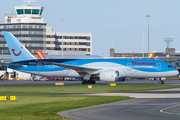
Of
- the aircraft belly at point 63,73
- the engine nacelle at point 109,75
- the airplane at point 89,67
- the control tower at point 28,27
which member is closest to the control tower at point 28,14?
the control tower at point 28,27

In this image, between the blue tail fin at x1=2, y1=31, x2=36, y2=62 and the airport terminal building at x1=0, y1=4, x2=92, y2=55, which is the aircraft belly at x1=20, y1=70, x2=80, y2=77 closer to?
the blue tail fin at x1=2, y1=31, x2=36, y2=62

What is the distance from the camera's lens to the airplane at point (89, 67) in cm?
→ 5988

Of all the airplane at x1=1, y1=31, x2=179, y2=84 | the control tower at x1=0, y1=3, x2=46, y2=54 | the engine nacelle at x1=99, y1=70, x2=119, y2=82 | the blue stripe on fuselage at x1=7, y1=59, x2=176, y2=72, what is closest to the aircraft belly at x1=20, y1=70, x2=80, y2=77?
the airplane at x1=1, y1=31, x2=179, y2=84

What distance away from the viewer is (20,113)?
21578 mm

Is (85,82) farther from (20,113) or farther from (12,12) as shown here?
(12,12)

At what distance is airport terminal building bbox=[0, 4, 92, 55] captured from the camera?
6609 inches

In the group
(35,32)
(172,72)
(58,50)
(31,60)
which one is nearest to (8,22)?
(35,32)

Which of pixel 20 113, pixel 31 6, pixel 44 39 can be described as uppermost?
pixel 31 6

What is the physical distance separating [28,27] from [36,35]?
675 centimetres

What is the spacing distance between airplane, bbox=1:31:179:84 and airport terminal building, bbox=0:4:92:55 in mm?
107229

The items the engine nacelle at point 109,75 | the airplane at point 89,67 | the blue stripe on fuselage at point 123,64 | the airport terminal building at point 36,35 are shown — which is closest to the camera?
the engine nacelle at point 109,75

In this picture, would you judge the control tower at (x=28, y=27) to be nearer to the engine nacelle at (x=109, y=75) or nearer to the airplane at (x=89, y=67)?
the airplane at (x=89, y=67)

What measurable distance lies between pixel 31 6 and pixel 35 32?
1545 cm

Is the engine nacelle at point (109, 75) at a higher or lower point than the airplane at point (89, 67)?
lower
